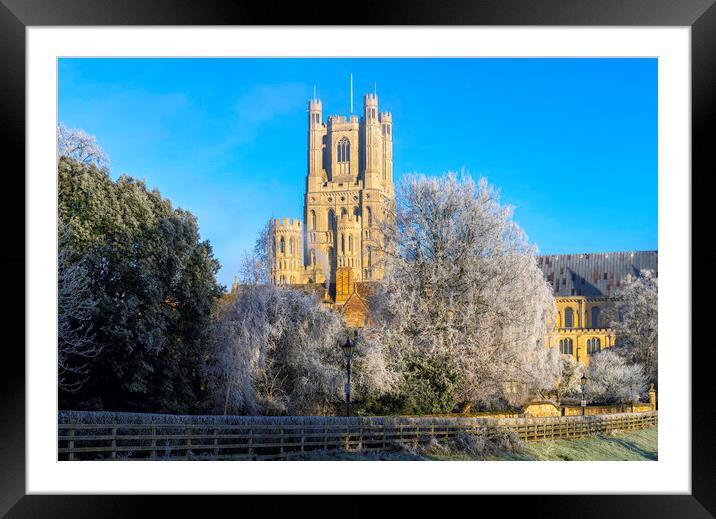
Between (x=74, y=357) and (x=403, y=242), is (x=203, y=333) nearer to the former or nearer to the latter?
(x=74, y=357)

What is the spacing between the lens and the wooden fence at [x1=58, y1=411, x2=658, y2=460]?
48.5 feet

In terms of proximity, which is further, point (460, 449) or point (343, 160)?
point (343, 160)

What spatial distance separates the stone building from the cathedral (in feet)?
0.29

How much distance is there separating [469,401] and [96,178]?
11.3 metres

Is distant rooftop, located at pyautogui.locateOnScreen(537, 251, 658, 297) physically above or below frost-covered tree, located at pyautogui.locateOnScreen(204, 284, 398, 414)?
above

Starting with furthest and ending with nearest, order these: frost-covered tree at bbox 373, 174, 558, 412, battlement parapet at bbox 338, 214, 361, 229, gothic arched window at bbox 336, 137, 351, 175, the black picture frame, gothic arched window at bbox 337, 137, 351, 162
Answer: gothic arched window at bbox 337, 137, 351, 162, gothic arched window at bbox 336, 137, 351, 175, battlement parapet at bbox 338, 214, 361, 229, frost-covered tree at bbox 373, 174, 558, 412, the black picture frame

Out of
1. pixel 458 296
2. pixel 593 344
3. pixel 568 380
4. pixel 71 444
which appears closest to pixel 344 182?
pixel 593 344

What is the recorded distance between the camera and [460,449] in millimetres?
18359

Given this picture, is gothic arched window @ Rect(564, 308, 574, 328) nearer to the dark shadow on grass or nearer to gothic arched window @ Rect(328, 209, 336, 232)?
gothic arched window @ Rect(328, 209, 336, 232)

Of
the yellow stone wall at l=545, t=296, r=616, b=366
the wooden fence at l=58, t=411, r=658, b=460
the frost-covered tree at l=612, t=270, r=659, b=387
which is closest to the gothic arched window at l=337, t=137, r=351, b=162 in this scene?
the yellow stone wall at l=545, t=296, r=616, b=366
